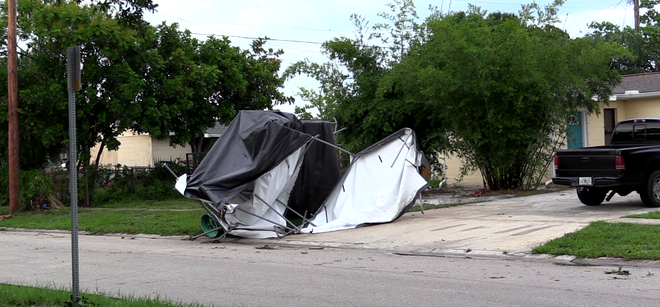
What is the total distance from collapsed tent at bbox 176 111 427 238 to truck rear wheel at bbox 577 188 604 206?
3828 mm

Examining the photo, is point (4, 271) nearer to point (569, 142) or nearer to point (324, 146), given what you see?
point (324, 146)

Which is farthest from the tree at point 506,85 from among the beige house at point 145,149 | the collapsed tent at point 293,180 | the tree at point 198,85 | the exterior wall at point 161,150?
the exterior wall at point 161,150

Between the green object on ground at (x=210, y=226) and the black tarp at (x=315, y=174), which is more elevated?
the black tarp at (x=315, y=174)

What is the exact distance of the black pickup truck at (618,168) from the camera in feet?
48.8

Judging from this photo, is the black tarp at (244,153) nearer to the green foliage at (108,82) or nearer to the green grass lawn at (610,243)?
the green grass lawn at (610,243)

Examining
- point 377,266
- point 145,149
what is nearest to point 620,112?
point 377,266

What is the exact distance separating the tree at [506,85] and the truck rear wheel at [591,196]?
12.3ft

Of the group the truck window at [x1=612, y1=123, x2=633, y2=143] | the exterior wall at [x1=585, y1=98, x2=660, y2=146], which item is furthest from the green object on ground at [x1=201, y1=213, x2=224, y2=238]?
the exterior wall at [x1=585, y1=98, x2=660, y2=146]

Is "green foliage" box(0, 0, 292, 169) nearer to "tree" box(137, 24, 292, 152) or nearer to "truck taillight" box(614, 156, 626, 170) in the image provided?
"tree" box(137, 24, 292, 152)

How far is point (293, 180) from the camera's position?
1553cm

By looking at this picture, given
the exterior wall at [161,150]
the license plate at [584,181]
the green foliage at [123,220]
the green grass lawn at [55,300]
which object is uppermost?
the exterior wall at [161,150]

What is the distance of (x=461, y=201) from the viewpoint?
1966 centimetres

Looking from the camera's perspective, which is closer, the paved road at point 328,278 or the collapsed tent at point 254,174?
the paved road at point 328,278

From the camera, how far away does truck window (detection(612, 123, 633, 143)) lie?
16827mm
